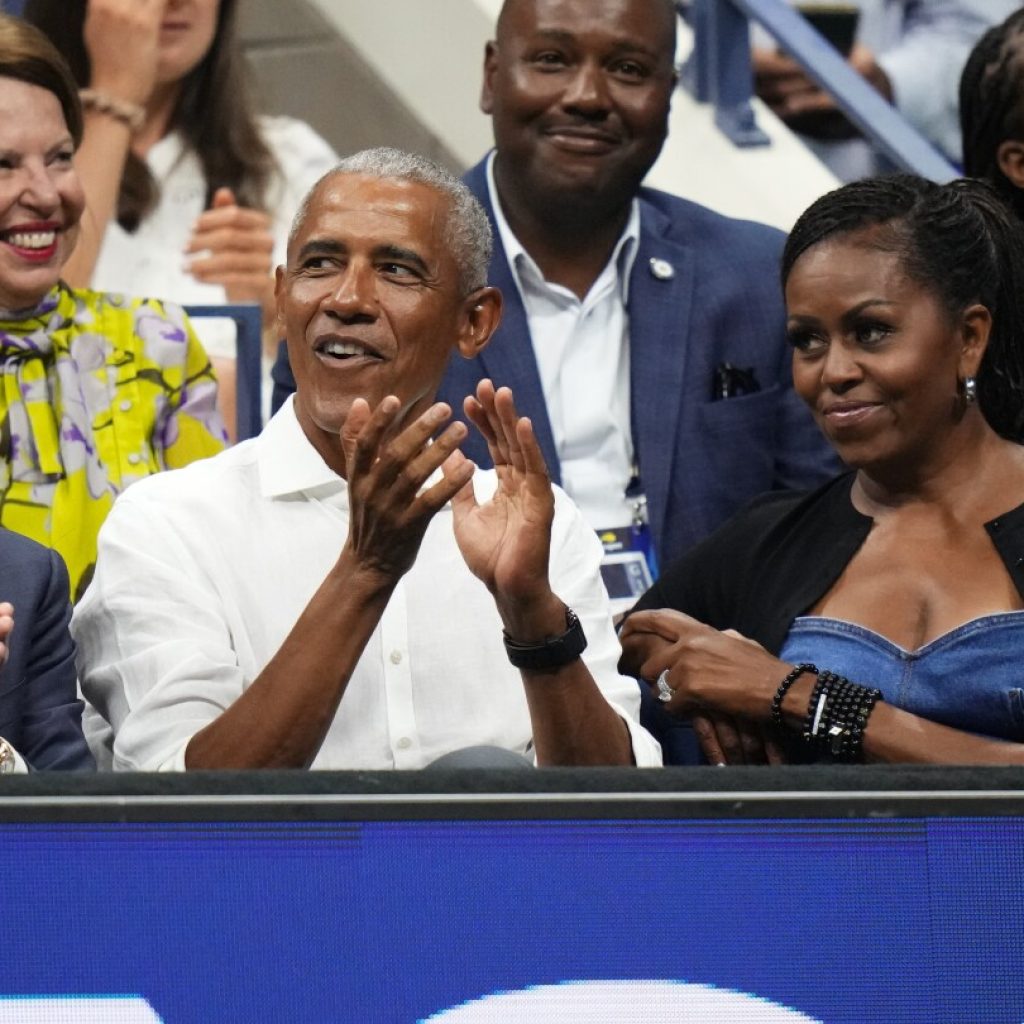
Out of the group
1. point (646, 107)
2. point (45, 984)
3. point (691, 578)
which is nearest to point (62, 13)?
point (646, 107)

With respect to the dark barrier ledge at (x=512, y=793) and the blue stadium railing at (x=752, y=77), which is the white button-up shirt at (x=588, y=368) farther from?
the dark barrier ledge at (x=512, y=793)

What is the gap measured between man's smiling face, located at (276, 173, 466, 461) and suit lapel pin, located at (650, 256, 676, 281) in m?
0.86

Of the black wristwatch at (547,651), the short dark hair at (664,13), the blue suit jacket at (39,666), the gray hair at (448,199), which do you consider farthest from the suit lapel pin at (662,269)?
the blue suit jacket at (39,666)

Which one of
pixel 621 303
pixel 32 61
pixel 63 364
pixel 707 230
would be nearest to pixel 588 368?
pixel 621 303

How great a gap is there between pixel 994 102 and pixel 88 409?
4.89 ft

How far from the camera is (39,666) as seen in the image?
2.31 meters

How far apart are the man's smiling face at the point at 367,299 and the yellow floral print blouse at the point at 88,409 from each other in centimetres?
44

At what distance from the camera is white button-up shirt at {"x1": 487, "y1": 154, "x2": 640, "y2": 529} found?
11.0 ft

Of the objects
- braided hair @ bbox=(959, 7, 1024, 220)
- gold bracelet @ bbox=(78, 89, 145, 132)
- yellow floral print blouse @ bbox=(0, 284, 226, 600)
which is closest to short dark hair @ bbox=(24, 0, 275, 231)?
gold bracelet @ bbox=(78, 89, 145, 132)

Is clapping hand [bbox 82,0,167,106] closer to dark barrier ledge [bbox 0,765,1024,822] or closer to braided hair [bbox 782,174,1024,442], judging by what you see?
braided hair [bbox 782,174,1024,442]

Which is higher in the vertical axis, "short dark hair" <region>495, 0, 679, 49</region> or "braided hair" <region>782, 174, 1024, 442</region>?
"short dark hair" <region>495, 0, 679, 49</region>

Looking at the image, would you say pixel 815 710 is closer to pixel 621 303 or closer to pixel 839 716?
pixel 839 716

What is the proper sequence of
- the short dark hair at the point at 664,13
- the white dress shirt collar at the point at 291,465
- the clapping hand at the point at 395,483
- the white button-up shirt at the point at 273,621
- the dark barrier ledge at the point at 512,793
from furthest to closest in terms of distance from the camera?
the short dark hair at the point at 664,13
the white dress shirt collar at the point at 291,465
the white button-up shirt at the point at 273,621
the clapping hand at the point at 395,483
the dark barrier ledge at the point at 512,793

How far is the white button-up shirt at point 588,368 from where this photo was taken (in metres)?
3.35
